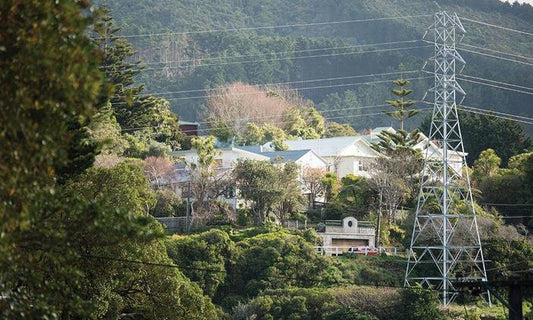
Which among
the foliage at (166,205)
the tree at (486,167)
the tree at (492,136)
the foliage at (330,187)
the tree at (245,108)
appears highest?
the tree at (245,108)

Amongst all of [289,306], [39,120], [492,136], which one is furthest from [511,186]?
[39,120]

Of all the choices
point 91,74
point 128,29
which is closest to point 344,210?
point 91,74

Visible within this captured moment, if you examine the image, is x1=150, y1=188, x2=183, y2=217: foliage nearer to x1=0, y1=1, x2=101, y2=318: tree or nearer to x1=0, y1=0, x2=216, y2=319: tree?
x1=0, y1=0, x2=216, y2=319: tree

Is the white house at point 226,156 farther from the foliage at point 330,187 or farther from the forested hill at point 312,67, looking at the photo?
the forested hill at point 312,67

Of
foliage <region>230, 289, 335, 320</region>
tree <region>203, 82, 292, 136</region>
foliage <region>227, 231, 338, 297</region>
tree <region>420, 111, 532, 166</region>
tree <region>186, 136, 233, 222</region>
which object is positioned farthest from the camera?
tree <region>203, 82, 292, 136</region>

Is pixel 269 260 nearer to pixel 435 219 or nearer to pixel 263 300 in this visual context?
pixel 263 300

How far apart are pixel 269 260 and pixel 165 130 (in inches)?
880

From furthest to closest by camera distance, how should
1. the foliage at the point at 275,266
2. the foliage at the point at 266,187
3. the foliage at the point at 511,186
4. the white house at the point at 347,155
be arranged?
1. the white house at the point at 347,155
2. the foliage at the point at 511,186
3. the foliage at the point at 266,187
4. the foliage at the point at 275,266

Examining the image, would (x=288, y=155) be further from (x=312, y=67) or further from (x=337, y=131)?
(x=312, y=67)

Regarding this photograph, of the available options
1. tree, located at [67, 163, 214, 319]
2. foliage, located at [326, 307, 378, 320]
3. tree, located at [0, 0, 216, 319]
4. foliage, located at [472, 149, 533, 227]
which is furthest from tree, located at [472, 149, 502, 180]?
tree, located at [0, 0, 216, 319]

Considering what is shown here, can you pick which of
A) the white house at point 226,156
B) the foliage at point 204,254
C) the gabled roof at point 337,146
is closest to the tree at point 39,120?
the foliage at point 204,254

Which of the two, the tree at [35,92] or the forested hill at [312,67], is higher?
the forested hill at [312,67]

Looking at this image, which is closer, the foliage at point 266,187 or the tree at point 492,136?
the foliage at point 266,187

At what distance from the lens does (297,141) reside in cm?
7756
